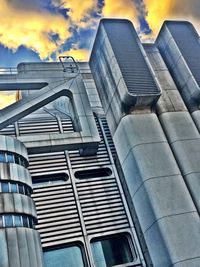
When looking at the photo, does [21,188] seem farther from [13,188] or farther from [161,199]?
[161,199]

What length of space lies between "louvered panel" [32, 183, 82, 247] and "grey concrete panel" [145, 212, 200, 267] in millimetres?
4472

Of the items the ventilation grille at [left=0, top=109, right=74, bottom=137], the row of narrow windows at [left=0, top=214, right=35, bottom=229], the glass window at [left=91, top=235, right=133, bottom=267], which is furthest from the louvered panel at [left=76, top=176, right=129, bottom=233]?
the ventilation grille at [left=0, top=109, right=74, bottom=137]

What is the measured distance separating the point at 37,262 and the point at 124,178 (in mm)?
8686

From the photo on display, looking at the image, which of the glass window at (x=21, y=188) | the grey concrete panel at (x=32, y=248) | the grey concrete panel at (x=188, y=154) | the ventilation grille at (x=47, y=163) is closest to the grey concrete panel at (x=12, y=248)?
the grey concrete panel at (x=32, y=248)

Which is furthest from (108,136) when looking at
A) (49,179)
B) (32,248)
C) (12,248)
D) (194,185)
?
(12,248)

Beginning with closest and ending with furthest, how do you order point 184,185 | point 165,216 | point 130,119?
1. point 165,216
2. point 184,185
3. point 130,119

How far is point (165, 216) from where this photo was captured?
1850 cm

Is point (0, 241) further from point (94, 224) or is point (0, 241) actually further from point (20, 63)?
point (20, 63)

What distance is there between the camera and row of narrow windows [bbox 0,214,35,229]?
16.2m

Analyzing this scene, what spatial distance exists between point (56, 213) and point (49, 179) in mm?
2779

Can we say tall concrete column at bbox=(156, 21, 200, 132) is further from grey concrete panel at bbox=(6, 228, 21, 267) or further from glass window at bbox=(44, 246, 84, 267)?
grey concrete panel at bbox=(6, 228, 21, 267)

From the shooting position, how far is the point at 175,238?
17922mm

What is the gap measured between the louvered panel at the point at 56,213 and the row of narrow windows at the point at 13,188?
175 centimetres

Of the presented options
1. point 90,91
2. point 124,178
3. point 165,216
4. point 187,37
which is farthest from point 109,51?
point 165,216
